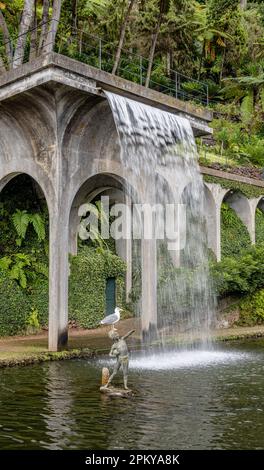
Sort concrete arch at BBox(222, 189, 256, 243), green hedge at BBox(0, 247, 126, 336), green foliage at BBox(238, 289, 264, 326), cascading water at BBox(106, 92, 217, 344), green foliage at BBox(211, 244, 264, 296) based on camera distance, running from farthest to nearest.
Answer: concrete arch at BBox(222, 189, 256, 243) < green foliage at BBox(238, 289, 264, 326) < green foliage at BBox(211, 244, 264, 296) < green hedge at BBox(0, 247, 126, 336) < cascading water at BBox(106, 92, 217, 344)

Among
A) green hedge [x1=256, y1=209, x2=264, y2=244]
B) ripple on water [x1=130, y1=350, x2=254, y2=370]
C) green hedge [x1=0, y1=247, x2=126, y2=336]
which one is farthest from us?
green hedge [x1=256, y1=209, x2=264, y2=244]

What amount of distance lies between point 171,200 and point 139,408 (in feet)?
39.7

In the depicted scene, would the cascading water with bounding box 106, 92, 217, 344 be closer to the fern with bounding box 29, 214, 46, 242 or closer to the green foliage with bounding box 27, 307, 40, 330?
the fern with bounding box 29, 214, 46, 242

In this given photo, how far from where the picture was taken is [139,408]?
7.71 m

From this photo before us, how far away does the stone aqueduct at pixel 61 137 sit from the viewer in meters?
12.7

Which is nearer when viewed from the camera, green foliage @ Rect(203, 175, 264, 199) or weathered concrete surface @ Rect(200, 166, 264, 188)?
weathered concrete surface @ Rect(200, 166, 264, 188)

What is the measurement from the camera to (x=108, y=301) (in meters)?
19.5

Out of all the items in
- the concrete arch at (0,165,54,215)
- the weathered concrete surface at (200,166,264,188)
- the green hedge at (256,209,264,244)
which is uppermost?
the weathered concrete surface at (200,166,264,188)

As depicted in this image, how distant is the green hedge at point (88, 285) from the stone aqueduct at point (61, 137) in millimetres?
3693

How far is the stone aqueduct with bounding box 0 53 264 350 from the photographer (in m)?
12.7

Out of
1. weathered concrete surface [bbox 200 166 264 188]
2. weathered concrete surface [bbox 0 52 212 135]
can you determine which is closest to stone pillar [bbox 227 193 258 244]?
weathered concrete surface [bbox 200 166 264 188]

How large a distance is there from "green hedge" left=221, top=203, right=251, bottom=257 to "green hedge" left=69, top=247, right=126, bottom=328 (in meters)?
6.18

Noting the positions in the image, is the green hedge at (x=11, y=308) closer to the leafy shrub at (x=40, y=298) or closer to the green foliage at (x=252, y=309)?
the leafy shrub at (x=40, y=298)

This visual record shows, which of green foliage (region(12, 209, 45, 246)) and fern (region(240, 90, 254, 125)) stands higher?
fern (region(240, 90, 254, 125))
